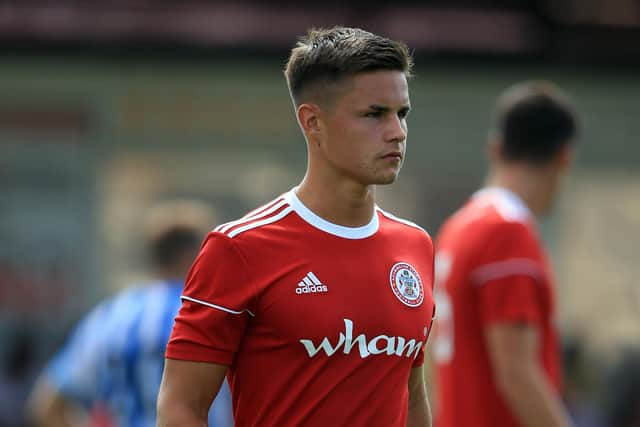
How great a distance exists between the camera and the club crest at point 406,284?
3549 mm

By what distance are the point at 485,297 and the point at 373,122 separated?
171cm

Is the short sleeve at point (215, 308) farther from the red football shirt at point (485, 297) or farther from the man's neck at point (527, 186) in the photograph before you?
the man's neck at point (527, 186)

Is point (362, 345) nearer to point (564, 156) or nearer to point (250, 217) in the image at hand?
point (250, 217)

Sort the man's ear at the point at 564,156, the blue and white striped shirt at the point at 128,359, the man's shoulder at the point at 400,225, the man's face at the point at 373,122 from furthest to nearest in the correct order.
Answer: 1. the blue and white striped shirt at the point at 128,359
2. the man's ear at the point at 564,156
3. the man's shoulder at the point at 400,225
4. the man's face at the point at 373,122

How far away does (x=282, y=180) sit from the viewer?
13.8 metres

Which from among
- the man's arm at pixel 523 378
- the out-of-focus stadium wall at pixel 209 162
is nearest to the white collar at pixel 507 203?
the man's arm at pixel 523 378

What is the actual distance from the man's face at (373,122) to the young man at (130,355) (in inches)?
100

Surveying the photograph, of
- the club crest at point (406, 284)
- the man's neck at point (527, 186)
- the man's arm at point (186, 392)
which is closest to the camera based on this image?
the man's arm at point (186, 392)

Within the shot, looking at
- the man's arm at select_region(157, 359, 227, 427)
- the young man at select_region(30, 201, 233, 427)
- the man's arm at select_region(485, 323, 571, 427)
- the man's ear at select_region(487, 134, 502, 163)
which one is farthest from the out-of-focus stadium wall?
the man's arm at select_region(157, 359, 227, 427)

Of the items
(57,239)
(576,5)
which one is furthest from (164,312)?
(576,5)

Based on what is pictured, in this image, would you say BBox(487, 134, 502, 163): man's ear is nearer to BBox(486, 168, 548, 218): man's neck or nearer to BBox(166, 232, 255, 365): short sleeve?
BBox(486, 168, 548, 218): man's neck

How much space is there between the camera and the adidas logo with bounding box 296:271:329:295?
134 inches

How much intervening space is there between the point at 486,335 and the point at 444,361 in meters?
0.33

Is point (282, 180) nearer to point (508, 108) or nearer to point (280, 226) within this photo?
point (508, 108)
